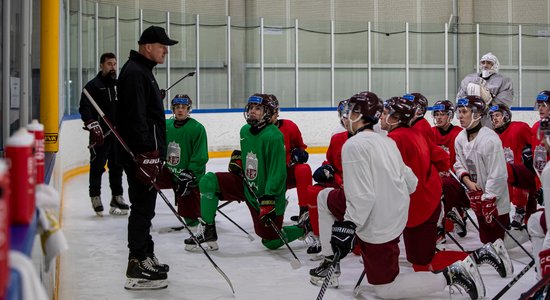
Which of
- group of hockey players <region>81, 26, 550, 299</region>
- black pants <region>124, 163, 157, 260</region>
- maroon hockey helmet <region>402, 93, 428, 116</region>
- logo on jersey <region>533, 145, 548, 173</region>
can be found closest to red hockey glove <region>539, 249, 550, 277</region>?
group of hockey players <region>81, 26, 550, 299</region>

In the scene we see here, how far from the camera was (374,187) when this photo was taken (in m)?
3.59

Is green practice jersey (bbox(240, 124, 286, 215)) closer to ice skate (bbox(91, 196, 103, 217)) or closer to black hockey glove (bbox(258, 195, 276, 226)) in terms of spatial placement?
black hockey glove (bbox(258, 195, 276, 226))

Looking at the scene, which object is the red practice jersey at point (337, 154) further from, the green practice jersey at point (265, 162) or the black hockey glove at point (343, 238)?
the black hockey glove at point (343, 238)

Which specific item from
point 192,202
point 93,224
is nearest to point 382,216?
point 192,202

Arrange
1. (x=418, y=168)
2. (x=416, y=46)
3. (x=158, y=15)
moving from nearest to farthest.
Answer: (x=418, y=168)
(x=158, y=15)
(x=416, y=46)

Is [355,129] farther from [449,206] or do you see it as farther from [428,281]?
[449,206]

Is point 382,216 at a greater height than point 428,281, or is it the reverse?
point 382,216

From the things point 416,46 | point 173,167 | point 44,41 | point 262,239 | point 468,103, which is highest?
point 416,46

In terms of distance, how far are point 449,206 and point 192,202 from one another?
69.5 inches

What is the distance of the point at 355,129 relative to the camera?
3.75 meters

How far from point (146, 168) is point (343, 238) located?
1047 millimetres

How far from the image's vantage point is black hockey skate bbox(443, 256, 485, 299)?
3654 mm

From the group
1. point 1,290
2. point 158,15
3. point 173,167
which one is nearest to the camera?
point 1,290

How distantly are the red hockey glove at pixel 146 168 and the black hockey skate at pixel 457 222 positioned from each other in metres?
2.20
